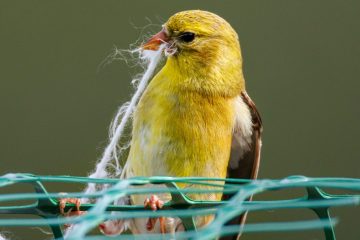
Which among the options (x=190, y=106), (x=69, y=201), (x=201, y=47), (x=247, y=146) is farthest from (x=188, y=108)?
(x=69, y=201)

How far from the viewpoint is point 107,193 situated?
128 centimetres

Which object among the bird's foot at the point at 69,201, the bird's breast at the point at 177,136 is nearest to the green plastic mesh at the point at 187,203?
the bird's foot at the point at 69,201

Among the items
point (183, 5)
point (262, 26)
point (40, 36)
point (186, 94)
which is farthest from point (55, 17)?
point (186, 94)

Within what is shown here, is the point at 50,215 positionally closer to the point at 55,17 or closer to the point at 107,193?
the point at 107,193

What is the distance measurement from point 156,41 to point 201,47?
0.13 meters

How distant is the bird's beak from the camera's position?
2.24 meters

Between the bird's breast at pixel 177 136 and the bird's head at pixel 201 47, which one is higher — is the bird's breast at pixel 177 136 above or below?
below

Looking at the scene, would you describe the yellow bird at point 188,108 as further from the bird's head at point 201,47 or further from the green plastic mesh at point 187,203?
the green plastic mesh at point 187,203

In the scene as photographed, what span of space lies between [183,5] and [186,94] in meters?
1.24

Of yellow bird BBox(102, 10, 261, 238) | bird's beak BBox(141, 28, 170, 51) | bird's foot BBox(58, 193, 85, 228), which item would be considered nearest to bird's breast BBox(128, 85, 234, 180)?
yellow bird BBox(102, 10, 261, 238)

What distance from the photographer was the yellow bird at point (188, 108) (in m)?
2.27

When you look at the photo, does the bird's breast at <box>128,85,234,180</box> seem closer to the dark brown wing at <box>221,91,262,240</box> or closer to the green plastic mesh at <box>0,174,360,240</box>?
the dark brown wing at <box>221,91,262,240</box>

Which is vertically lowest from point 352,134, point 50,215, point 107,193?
point 352,134

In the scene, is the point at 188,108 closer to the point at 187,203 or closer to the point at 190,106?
the point at 190,106
